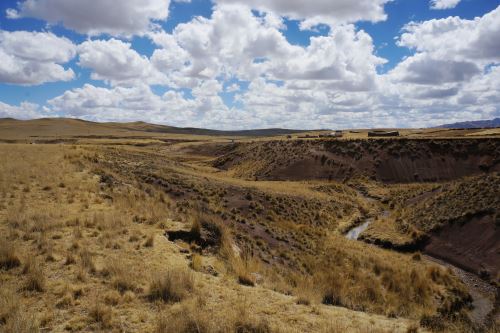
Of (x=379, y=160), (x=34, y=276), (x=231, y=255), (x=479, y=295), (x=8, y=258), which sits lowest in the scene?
(x=479, y=295)

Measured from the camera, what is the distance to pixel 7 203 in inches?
586

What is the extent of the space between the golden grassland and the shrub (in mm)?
28

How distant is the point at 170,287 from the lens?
8688mm

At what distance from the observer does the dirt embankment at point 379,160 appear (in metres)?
50.6

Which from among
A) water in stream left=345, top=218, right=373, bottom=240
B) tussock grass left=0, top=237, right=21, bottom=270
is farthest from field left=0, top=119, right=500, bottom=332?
water in stream left=345, top=218, right=373, bottom=240

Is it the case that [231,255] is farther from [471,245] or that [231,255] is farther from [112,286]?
[471,245]

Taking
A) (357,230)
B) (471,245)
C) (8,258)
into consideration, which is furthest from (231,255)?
(357,230)

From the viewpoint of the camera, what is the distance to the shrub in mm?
8492

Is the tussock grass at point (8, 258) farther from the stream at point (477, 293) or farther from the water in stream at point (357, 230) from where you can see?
the water in stream at point (357, 230)

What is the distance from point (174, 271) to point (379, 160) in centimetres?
5102

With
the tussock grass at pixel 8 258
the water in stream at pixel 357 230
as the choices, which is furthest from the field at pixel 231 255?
the water in stream at pixel 357 230

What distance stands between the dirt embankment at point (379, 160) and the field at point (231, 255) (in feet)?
25.1

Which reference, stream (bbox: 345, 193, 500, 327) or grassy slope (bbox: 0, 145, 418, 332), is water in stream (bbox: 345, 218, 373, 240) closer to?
stream (bbox: 345, 193, 500, 327)

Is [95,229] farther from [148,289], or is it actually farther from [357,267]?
[357,267]
